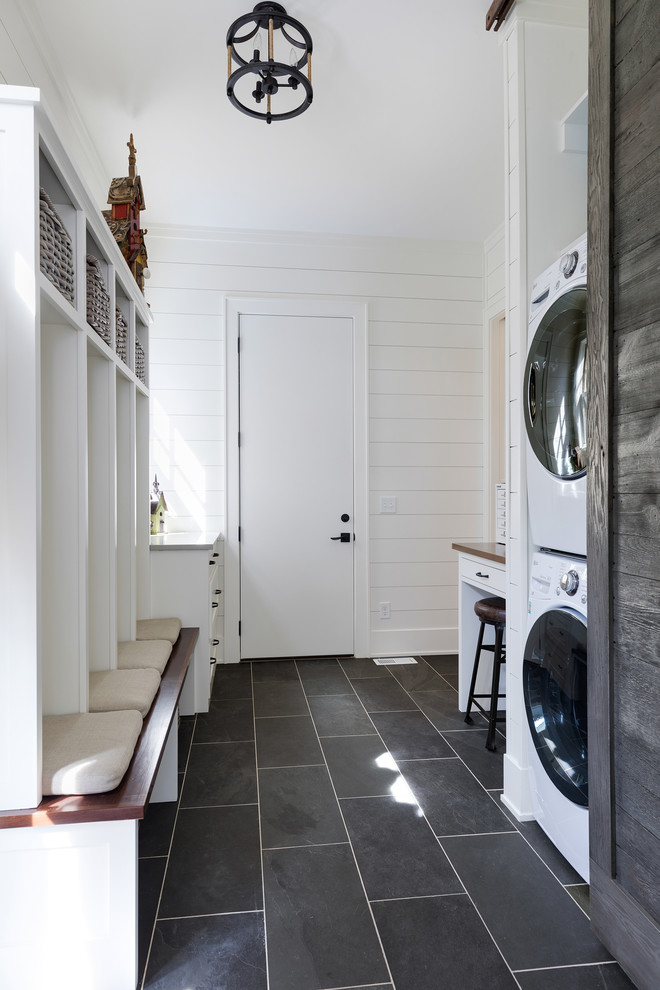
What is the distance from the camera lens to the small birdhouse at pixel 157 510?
3.57m

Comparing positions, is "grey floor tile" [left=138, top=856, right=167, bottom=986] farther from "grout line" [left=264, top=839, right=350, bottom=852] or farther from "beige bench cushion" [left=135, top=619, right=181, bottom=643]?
"beige bench cushion" [left=135, top=619, right=181, bottom=643]

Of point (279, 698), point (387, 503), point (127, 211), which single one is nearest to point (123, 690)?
point (279, 698)

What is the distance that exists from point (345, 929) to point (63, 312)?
1.73m

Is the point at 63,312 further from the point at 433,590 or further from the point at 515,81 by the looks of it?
the point at 433,590

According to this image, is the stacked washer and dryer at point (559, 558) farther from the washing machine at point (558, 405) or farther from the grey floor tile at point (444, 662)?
the grey floor tile at point (444, 662)

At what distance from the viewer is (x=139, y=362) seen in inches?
116

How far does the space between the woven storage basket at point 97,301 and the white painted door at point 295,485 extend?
6.17 ft

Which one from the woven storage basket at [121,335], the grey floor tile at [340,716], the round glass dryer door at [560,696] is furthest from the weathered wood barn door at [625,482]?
the woven storage basket at [121,335]

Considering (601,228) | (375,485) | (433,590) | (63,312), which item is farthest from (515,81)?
(433,590)

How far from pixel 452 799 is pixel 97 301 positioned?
6.93 ft

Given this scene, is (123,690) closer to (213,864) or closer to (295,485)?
(213,864)

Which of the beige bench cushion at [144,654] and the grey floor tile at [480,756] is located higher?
the beige bench cushion at [144,654]

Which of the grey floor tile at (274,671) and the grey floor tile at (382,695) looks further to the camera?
the grey floor tile at (274,671)

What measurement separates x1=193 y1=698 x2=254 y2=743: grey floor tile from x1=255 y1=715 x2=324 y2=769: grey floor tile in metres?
0.07
